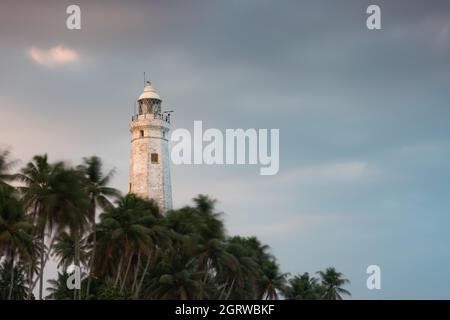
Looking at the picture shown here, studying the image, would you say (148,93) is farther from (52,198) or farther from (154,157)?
(52,198)

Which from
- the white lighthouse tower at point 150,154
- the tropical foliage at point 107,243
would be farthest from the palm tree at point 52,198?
the white lighthouse tower at point 150,154

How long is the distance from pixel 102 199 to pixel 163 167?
3211cm

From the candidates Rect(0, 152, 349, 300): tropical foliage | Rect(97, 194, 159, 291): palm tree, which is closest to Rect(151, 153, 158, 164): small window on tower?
Rect(0, 152, 349, 300): tropical foliage

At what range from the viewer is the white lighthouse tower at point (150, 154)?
104 meters

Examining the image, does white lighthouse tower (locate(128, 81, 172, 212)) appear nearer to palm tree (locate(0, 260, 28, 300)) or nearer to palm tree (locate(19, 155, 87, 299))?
palm tree (locate(0, 260, 28, 300))

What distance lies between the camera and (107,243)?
245 ft

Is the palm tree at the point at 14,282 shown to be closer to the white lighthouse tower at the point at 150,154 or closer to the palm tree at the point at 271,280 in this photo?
the white lighthouse tower at the point at 150,154

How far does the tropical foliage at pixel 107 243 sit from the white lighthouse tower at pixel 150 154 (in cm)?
1192

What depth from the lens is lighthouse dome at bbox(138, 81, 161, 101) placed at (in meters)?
107

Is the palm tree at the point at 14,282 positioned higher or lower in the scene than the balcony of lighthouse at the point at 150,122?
lower

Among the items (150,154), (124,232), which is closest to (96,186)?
(124,232)

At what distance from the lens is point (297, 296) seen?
119m

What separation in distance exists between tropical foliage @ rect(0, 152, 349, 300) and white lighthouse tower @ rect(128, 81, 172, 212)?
1192 cm
